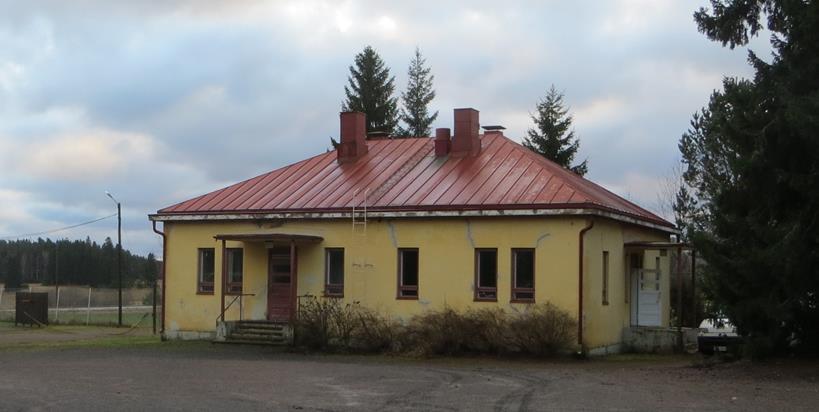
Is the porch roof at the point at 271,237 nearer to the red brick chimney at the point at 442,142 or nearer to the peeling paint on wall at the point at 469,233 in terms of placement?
the peeling paint on wall at the point at 469,233

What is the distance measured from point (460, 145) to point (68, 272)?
5624 centimetres

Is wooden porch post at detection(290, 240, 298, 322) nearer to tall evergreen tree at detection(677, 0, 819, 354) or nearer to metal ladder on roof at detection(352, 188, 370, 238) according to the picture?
metal ladder on roof at detection(352, 188, 370, 238)

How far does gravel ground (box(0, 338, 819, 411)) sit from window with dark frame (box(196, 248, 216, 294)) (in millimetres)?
4756

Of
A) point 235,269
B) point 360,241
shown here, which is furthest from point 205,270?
point 360,241

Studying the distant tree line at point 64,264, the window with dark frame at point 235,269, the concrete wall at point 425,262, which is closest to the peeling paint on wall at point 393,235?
the concrete wall at point 425,262

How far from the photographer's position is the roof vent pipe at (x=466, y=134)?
30.4 m

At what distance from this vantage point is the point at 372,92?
5928 centimetres

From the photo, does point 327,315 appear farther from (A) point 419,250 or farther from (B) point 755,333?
(B) point 755,333

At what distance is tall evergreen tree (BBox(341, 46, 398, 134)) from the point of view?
58969mm

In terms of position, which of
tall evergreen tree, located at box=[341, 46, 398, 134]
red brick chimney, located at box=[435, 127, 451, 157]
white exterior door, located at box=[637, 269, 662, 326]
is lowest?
white exterior door, located at box=[637, 269, 662, 326]

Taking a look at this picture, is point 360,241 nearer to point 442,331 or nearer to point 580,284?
point 442,331

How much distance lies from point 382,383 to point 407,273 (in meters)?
9.22

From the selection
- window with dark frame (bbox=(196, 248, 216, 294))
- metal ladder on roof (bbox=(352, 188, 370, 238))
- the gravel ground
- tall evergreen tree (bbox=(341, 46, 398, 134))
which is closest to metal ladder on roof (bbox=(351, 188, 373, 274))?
metal ladder on roof (bbox=(352, 188, 370, 238))

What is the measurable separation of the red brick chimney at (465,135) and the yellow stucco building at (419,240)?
0.03 meters
